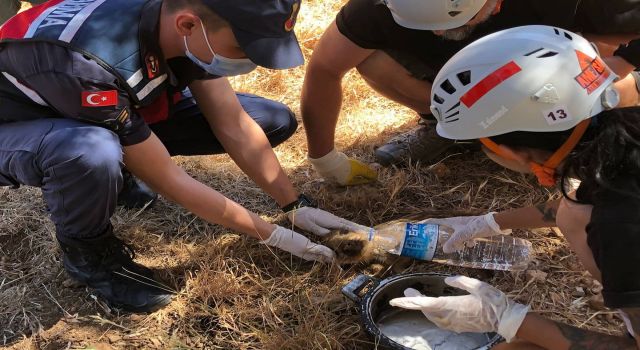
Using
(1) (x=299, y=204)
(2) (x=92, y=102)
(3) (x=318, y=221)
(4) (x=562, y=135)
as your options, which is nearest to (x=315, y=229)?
(3) (x=318, y=221)

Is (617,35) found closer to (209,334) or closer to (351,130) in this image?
(351,130)

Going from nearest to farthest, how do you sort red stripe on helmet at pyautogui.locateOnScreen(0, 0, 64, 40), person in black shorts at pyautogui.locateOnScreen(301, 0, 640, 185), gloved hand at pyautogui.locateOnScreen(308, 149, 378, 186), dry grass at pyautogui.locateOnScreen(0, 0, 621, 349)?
1. red stripe on helmet at pyautogui.locateOnScreen(0, 0, 64, 40)
2. dry grass at pyautogui.locateOnScreen(0, 0, 621, 349)
3. person in black shorts at pyautogui.locateOnScreen(301, 0, 640, 185)
4. gloved hand at pyautogui.locateOnScreen(308, 149, 378, 186)

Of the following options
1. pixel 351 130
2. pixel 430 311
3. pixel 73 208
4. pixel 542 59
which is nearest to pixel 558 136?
pixel 542 59

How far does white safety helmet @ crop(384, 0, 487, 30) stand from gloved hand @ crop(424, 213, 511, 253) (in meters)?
0.76

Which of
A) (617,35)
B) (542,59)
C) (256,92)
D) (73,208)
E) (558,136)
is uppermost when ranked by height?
(542,59)

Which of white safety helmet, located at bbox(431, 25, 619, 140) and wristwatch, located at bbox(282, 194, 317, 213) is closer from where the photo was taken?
white safety helmet, located at bbox(431, 25, 619, 140)

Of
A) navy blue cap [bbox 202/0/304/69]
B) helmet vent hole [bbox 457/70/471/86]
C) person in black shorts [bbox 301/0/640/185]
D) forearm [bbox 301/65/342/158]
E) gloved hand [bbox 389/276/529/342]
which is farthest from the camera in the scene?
forearm [bbox 301/65/342/158]

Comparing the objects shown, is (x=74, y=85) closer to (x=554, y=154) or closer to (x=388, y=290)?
(x=388, y=290)

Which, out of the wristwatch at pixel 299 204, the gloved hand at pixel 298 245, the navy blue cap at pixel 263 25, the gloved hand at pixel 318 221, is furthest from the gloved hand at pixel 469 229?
the navy blue cap at pixel 263 25

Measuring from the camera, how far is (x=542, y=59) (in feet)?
5.54

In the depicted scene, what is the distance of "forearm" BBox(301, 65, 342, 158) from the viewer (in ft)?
9.99

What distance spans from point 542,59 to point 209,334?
5.20 feet

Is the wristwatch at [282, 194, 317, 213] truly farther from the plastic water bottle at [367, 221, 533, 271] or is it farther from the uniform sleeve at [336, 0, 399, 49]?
the uniform sleeve at [336, 0, 399, 49]

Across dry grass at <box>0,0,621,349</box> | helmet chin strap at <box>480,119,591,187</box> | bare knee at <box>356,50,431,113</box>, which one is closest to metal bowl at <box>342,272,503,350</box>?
dry grass at <box>0,0,621,349</box>
